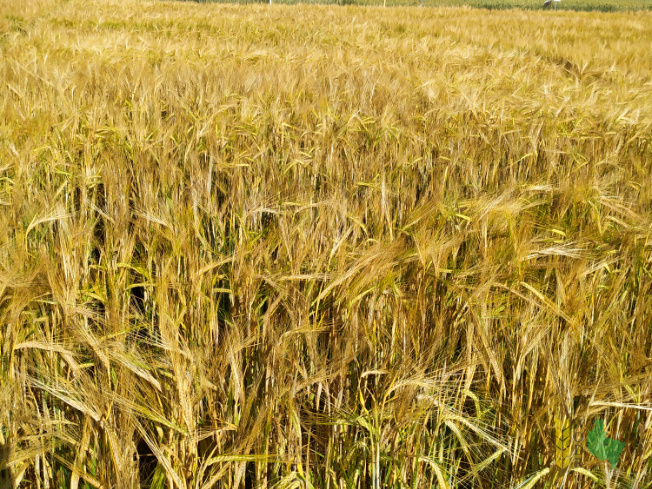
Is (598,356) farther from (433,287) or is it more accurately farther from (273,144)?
(273,144)

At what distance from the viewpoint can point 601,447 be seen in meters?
0.62

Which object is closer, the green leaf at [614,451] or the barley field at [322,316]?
the green leaf at [614,451]

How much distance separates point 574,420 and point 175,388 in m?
0.56

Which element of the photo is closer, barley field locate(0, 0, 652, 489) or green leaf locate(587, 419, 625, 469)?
green leaf locate(587, 419, 625, 469)

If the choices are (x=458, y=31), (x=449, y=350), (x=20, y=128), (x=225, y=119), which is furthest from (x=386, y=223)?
(x=458, y=31)

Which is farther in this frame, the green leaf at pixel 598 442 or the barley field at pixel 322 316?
the barley field at pixel 322 316

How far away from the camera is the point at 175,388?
2.36 ft

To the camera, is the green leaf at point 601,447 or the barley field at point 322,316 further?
the barley field at point 322,316

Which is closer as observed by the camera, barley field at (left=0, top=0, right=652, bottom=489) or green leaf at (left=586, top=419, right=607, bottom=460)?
green leaf at (left=586, top=419, right=607, bottom=460)

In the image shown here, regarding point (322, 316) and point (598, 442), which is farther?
point (322, 316)

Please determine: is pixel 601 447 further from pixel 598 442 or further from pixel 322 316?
pixel 322 316

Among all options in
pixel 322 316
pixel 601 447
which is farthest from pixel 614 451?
pixel 322 316

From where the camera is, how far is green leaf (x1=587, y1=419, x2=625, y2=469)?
59cm

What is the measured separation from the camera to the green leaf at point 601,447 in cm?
59
